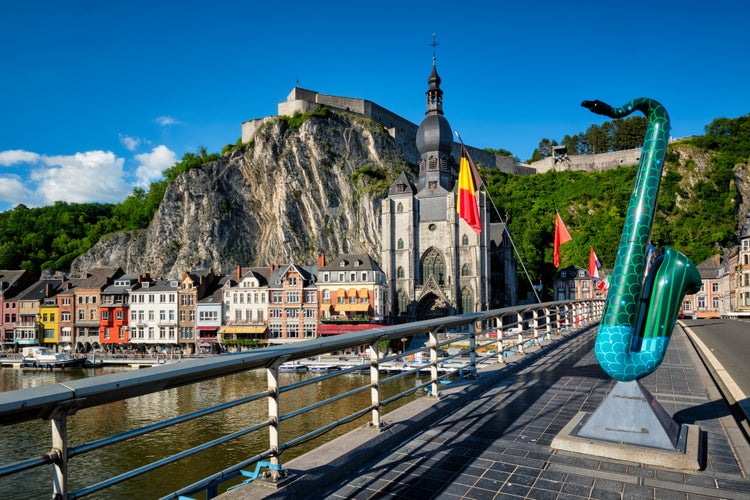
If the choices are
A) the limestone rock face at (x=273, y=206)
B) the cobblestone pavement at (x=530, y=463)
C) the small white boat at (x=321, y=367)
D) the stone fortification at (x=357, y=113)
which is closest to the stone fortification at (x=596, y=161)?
the stone fortification at (x=357, y=113)

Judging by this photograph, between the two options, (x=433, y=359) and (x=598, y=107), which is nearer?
(x=598, y=107)

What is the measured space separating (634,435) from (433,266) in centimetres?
4845

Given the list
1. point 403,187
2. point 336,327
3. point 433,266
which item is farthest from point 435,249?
point 336,327

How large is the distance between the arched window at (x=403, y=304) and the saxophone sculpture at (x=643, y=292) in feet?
152

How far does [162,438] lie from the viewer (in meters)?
21.0

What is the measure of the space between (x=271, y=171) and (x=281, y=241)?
475 inches

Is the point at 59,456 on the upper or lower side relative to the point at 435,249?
lower

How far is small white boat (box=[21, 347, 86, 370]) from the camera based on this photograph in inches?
1800

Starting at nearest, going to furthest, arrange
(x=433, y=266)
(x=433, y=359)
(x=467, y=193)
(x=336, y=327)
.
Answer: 1. (x=433, y=359)
2. (x=467, y=193)
3. (x=336, y=327)
4. (x=433, y=266)

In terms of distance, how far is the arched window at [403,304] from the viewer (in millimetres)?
51156

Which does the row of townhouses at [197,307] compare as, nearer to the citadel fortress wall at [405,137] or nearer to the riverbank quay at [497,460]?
the citadel fortress wall at [405,137]

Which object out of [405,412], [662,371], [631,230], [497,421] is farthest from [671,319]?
[662,371]

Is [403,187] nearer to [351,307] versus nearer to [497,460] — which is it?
[351,307]

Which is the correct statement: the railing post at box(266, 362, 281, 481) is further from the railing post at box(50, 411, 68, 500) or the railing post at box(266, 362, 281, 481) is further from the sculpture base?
the sculpture base
